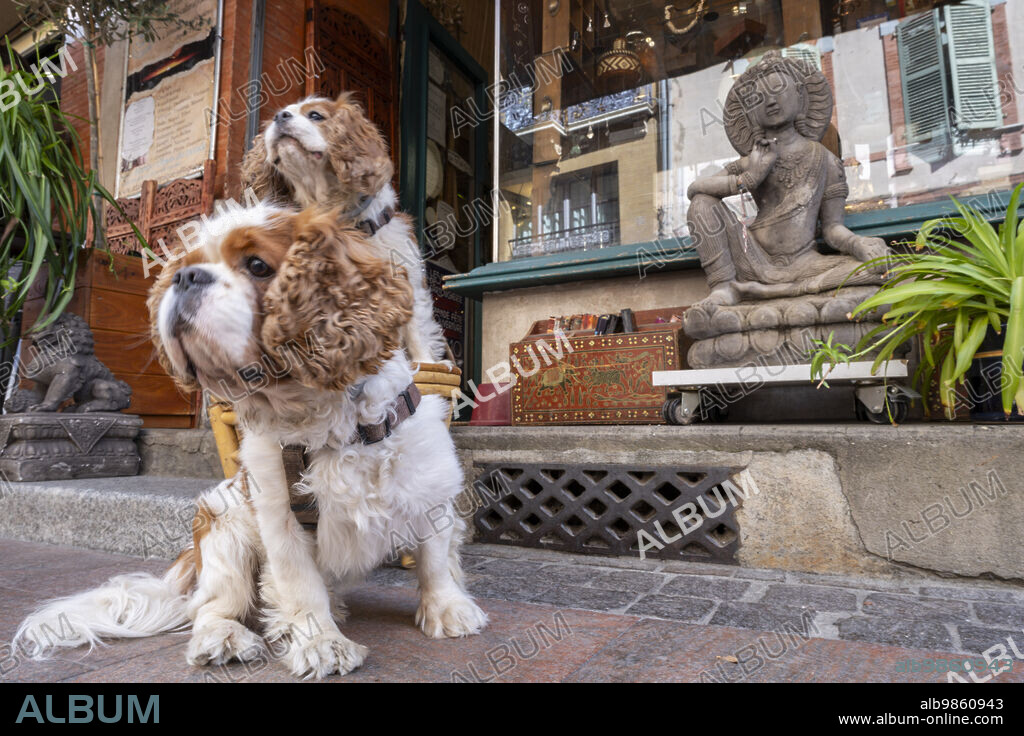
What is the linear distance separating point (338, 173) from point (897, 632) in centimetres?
247

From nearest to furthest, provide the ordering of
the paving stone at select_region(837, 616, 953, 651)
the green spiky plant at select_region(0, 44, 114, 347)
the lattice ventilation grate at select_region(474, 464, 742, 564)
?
1. the paving stone at select_region(837, 616, 953, 651)
2. the lattice ventilation grate at select_region(474, 464, 742, 564)
3. the green spiky plant at select_region(0, 44, 114, 347)

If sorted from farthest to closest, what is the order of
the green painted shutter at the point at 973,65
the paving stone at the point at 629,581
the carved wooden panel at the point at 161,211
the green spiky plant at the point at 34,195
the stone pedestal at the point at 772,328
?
the carved wooden panel at the point at 161,211 → the green painted shutter at the point at 973,65 → the green spiky plant at the point at 34,195 → the stone pedestal at the point at 772,328 → the paving stone at the point at 629,581

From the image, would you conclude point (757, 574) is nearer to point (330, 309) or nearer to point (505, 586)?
point (505, 586)

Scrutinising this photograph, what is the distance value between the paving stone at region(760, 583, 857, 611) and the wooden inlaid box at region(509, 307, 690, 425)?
1.02 metres

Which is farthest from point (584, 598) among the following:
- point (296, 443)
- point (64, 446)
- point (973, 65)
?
point (973, 65)

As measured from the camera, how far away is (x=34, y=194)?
3.37 m

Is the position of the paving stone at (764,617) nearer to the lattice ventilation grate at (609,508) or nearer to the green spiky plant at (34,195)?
the lattice ventilation grate at (609,508)

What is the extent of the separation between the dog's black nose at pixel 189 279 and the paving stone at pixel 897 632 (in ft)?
6.17

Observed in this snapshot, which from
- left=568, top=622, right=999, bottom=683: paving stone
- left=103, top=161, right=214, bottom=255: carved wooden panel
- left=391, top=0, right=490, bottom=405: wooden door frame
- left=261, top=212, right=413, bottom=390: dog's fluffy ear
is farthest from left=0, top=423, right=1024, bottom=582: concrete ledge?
left=391, top=0, right=490, bottom=405: wooden door frame

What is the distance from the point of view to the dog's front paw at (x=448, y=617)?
1.67 m

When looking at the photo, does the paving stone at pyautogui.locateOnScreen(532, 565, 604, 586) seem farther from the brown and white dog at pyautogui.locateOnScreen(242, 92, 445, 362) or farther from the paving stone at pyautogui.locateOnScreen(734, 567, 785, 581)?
the brown and white dog at pyautogui.locateOnScreen(242, 92, 445, 362)

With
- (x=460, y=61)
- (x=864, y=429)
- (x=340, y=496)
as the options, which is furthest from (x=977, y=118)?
(x=460, y=61)

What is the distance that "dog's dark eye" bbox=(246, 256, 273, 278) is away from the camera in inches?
51.0

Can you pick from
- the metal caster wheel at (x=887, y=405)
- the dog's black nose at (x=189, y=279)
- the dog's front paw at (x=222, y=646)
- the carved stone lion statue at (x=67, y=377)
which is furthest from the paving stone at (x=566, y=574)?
the carved stone lion statue at (x=67, y=377)
